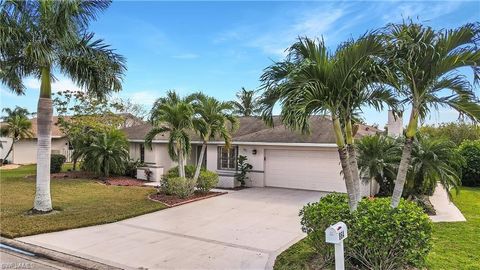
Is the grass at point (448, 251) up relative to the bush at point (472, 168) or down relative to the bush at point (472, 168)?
down

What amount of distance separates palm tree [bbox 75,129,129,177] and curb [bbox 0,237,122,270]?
11078 millimetres

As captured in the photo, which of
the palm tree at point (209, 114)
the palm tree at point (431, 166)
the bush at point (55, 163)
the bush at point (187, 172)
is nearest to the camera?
the palm tree at point (431, 166)

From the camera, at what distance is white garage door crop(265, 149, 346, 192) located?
15.3 metres

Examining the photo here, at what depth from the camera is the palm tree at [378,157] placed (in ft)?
37.4

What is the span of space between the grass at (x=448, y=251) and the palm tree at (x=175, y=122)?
6442 mm

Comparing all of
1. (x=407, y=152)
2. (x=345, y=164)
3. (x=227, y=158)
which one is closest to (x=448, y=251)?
(x=407, y=152)

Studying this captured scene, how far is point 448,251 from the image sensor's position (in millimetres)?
6789

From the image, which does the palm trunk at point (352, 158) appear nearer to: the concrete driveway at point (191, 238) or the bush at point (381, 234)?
the bush at point (381, 234)

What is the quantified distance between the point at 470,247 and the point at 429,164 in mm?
3962

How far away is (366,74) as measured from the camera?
5.45 m

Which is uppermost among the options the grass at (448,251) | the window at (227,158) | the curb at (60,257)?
the window at (227,158)

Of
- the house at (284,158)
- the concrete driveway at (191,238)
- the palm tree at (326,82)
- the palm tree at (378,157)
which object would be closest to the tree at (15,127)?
the house at (284,158)

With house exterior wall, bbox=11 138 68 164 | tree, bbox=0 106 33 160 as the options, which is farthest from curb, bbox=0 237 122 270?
tree, bbox=0 106 33 160

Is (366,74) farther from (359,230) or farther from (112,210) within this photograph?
(112,210)
